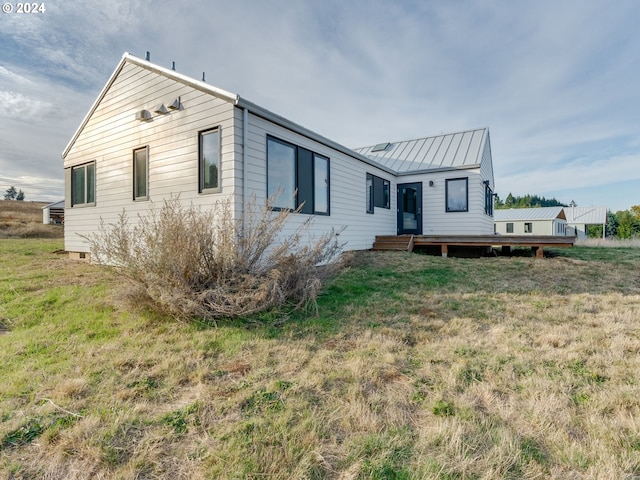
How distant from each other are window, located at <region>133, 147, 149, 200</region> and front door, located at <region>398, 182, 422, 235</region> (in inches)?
322

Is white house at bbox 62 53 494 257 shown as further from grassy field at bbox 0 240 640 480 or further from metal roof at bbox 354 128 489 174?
grassy field at bbox 0 240 640 480

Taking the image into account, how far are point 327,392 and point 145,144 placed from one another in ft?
22.2

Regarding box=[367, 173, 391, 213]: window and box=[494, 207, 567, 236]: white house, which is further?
box=[494, 207, 567, 236]: white house

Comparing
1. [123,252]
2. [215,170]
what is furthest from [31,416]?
[215,170]

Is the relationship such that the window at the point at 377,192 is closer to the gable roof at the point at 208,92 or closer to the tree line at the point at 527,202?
the gable roof at the point at 208,92

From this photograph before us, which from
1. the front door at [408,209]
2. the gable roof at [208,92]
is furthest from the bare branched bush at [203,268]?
the front door at [408,209]

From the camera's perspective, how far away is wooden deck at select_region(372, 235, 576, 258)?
847 centimetres

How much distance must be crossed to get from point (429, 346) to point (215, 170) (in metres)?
4.48

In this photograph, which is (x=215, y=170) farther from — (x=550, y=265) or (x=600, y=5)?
(x=600, y=5)

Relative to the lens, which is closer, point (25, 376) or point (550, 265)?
point (25, 376)

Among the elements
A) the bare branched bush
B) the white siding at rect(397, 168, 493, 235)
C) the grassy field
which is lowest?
the grassy field

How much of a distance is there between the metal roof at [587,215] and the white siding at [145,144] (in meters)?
47.9

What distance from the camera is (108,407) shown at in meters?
2.08

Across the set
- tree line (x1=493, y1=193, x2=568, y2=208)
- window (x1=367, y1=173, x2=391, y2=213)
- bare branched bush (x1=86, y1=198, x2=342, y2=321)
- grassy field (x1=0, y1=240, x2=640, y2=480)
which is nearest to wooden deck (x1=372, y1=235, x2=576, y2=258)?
window (x1=367, y1=173, x2=391, y2=213)
